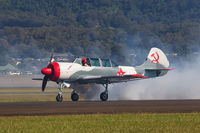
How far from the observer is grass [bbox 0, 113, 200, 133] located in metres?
20.8

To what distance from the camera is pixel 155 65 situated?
41188mm

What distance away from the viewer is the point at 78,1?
184625mm

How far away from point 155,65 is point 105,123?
747 inches

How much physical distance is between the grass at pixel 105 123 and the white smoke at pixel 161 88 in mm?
15899

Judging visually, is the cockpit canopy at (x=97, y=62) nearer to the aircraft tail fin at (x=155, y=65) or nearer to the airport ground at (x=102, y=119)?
the aircraft tail fin at (x=155, y=65)

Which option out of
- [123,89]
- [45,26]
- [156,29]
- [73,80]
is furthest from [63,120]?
[45,26]

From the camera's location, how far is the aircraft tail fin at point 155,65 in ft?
133

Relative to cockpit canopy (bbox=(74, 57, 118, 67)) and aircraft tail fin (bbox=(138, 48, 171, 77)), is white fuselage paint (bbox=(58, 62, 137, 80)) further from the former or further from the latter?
aircraft tail fin (bbox=(138, 48, 171, 77))

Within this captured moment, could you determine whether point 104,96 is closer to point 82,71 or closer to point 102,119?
point 82,71

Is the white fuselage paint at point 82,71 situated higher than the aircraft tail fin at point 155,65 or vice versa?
the aircraft tail fin at point 155,65

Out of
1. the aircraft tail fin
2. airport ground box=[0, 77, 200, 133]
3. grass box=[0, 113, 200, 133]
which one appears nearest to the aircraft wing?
the aircraft tail fin

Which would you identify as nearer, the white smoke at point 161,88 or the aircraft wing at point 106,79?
the aircraft wing at point 106,79

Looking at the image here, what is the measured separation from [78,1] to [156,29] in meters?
58.5

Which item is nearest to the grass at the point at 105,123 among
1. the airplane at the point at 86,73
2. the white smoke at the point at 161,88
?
the airplane at the point at 86,73
